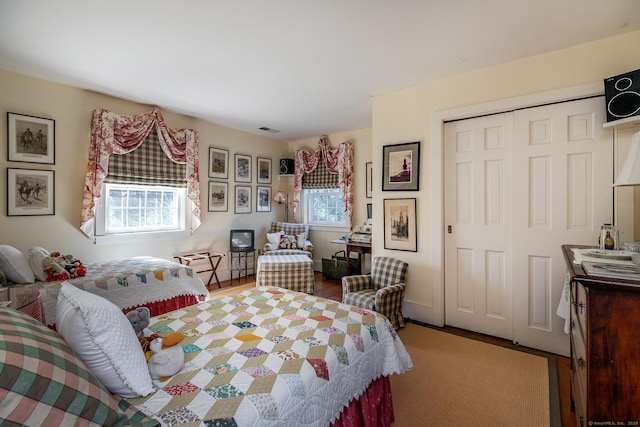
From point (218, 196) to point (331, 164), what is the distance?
2.11 meters

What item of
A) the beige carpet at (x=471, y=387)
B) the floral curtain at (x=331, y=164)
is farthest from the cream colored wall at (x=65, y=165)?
the beige carpet at (x=471, y=387)

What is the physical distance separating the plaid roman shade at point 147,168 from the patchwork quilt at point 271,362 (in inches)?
106

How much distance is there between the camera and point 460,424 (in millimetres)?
1795

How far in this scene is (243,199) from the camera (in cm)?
536

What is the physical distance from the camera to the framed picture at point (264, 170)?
5633 mm

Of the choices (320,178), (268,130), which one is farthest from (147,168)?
(320,178)

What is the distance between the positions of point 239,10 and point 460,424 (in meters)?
3.08

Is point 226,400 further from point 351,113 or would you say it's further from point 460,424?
point 351,113

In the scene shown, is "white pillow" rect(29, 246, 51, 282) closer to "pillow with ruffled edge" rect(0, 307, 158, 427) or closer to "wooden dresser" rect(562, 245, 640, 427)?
"pillow with ruffled edge" rect(0, 307, 158, 427)

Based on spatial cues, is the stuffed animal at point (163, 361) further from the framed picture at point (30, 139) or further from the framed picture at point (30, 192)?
the framed picture at point (30, 139)

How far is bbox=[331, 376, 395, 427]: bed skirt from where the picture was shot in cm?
142

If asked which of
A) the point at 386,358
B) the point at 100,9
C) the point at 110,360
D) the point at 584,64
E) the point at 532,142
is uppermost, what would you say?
the point at 100,9

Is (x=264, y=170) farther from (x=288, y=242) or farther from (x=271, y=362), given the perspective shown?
(x=271, y=362)

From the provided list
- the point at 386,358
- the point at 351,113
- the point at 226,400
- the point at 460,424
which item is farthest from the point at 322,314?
the point at 351,113
